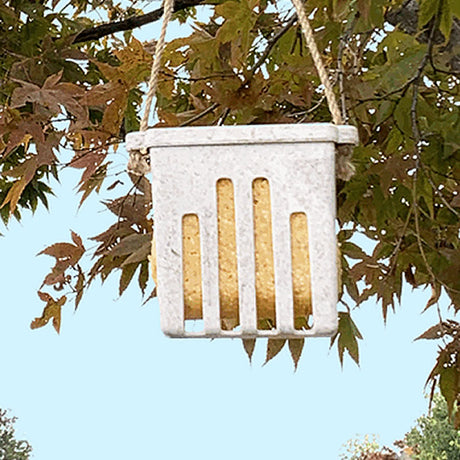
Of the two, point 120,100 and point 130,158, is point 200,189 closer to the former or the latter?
point 130,158

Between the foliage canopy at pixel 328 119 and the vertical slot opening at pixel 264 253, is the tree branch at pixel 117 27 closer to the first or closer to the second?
the foliage canopy at pixel 328 119

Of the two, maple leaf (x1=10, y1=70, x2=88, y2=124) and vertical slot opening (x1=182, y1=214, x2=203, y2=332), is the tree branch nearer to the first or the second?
maple leaf (x1=10, y1=70, x2=88, y2=124)

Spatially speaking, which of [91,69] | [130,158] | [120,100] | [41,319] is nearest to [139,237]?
[120,100]

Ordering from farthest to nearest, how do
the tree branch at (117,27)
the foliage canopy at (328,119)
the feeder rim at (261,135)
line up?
the tree branch at (117,27)
the foliage canopy at (328,119)
the feeder rim at (261,135)

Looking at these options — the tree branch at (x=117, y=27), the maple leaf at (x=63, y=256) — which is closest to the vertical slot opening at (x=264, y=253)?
the maple leaf at (x=63, y=256)

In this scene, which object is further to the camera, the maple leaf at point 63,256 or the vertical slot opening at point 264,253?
the maple leaf at point 63,256

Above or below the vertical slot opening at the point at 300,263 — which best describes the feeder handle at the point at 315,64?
above

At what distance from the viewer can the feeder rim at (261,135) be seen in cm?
82

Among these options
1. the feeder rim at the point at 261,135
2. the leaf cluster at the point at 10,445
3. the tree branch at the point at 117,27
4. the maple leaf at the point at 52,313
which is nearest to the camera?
the feeder rim at the point at 261,135

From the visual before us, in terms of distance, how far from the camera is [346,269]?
1.45 m

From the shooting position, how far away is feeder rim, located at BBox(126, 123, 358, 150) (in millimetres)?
818

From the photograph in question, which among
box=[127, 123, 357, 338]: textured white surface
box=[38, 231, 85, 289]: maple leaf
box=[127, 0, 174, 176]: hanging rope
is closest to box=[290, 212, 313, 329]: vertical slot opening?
box=[127, 123, 357, 338]: textured white surface

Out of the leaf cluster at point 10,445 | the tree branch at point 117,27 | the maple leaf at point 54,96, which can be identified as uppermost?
the tree branch at point 117,27

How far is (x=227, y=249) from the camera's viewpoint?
85 cm
